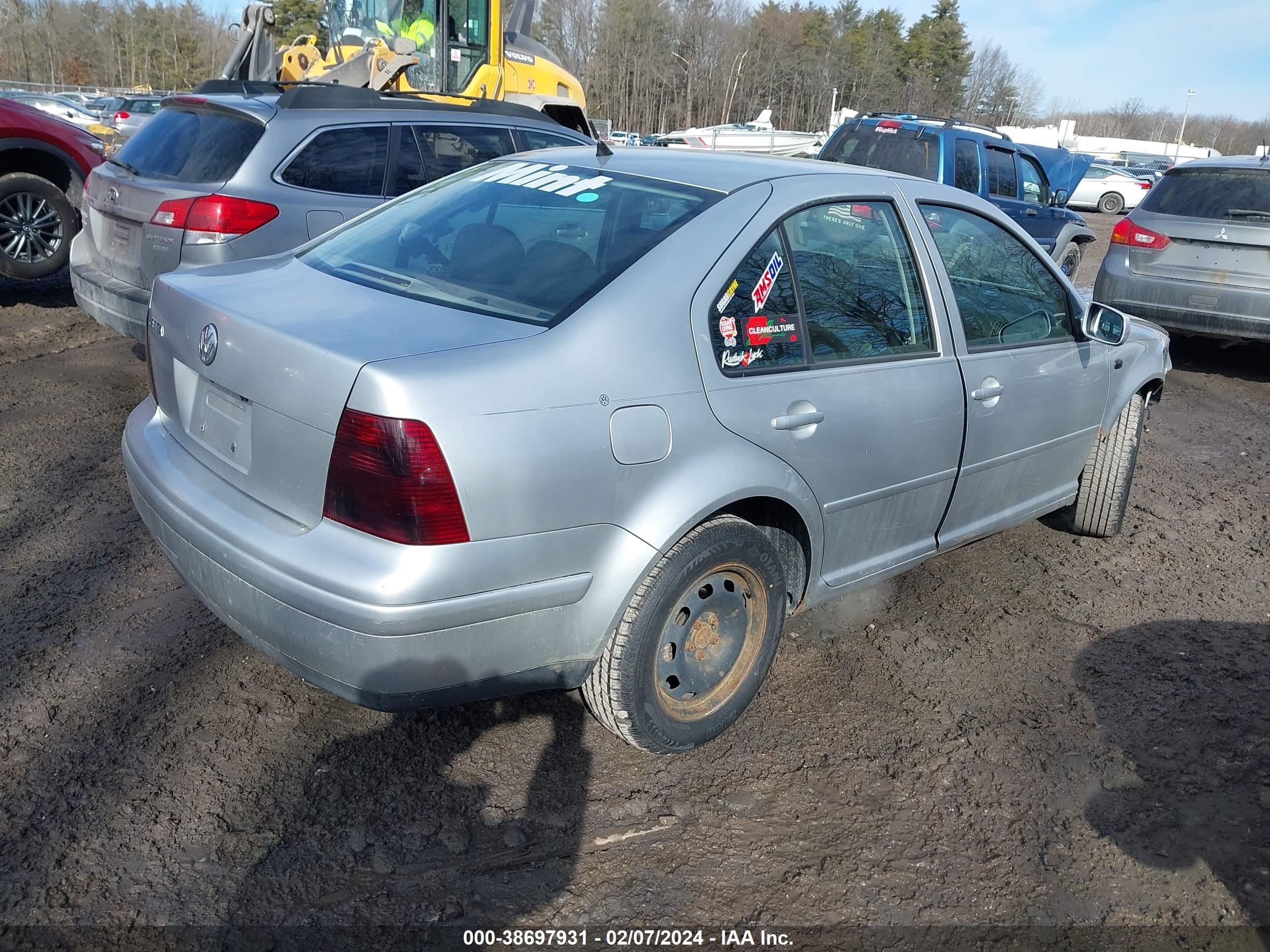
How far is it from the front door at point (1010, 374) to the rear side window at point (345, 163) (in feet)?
11.8

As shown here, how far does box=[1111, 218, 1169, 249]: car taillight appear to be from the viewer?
810 cm

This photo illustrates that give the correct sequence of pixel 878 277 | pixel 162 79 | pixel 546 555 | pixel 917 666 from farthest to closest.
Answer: pixel 162 79
pixel 917 666
pixel 878 277
pixel 546 555

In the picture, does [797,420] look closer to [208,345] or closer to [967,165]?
[208,345]

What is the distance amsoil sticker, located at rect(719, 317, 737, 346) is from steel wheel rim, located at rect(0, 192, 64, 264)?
23.5 ft

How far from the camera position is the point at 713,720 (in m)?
3.08

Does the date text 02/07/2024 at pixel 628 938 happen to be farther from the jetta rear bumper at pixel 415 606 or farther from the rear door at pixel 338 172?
the rear door at pixel 338 172

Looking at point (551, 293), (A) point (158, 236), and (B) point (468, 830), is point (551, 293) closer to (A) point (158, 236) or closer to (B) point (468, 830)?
(B) point (468, 830)

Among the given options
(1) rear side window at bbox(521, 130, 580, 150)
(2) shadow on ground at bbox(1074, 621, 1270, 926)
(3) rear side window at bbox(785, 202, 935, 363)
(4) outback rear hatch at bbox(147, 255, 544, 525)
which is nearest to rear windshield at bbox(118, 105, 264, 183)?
(1) rear side window at bbox(521, 130, 580, 150)

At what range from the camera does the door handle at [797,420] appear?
2.88 meters

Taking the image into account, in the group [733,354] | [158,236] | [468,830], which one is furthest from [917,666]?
[158,236]

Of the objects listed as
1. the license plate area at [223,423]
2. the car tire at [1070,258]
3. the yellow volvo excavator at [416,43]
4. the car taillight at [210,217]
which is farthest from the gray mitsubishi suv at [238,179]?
the car tire at [1070,258]

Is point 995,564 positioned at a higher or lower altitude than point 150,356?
lower

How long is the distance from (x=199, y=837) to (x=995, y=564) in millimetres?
3437

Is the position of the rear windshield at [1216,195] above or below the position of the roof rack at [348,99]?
below
